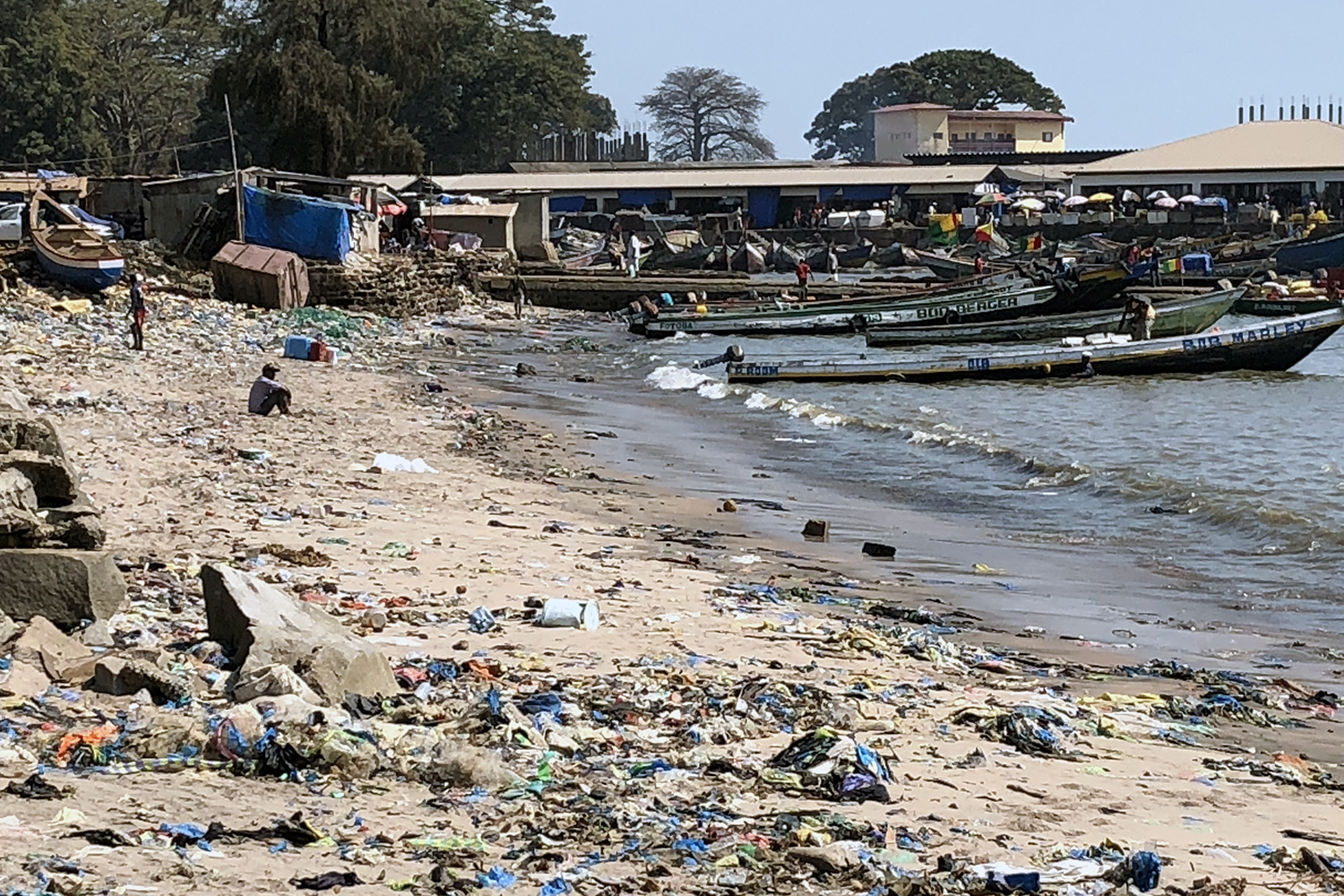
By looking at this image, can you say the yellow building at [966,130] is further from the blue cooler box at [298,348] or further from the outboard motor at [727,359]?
the blue cooler box at [298,348]

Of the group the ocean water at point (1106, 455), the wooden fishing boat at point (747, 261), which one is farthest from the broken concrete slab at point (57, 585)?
the wooden fishing boat at point (747, 261)

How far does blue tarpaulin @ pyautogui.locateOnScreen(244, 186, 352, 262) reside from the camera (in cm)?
2931

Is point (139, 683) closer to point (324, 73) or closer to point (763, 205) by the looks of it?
point (324, 73)

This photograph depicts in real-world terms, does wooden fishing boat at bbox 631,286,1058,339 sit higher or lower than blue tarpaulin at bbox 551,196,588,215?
lower

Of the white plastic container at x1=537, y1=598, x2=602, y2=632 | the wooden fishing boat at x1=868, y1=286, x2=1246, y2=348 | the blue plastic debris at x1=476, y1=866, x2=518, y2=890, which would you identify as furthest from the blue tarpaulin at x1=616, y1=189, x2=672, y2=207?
the blue plastic debris at x1=476, y1=866, x2=518, y2=890

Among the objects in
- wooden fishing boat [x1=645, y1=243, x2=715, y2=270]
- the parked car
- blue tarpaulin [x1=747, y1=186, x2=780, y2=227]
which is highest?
blue tarpaulin [x1=747, y1=186, x2=780, y2=227]

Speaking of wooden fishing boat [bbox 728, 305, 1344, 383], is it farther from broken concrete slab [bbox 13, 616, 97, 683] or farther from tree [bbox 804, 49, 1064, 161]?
tree [bbox 804, 49, 1064, 161]

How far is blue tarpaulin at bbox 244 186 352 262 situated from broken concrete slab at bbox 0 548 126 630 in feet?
76.3

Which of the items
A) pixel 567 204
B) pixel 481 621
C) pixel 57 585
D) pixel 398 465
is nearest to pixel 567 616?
pixel 481 621

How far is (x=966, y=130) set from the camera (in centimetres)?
9175

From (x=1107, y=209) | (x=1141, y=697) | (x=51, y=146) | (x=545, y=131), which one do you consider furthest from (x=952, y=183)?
(x=1141, y=697)

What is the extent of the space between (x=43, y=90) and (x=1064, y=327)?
3821 cm

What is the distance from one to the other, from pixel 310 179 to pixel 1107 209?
35.6m

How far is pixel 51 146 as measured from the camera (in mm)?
54031
